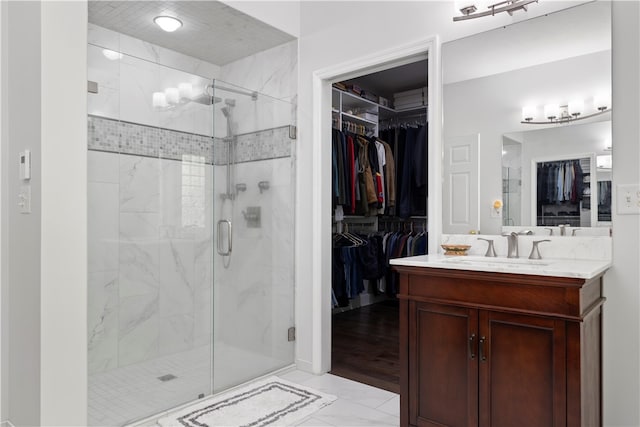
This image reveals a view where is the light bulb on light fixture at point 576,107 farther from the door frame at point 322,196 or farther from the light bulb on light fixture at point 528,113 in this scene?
the door frame at point 322,196

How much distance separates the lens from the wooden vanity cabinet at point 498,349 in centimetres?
162

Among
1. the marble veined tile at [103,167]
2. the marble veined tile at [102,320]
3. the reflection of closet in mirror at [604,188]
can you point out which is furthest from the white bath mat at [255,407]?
the reflection of closet in mirror at [604,188]

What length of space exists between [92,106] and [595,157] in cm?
270

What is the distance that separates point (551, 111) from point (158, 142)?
230 cm

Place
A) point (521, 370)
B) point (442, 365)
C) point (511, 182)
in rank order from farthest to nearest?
point (511, 182)
point (442, 365)
point (521, 370)

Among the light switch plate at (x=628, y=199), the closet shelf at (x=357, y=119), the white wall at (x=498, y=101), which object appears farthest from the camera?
the closet shelf at (x=357, y=119)

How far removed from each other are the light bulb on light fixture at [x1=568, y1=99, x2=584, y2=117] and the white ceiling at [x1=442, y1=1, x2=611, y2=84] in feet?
0.74

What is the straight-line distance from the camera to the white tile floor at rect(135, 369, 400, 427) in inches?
90.9

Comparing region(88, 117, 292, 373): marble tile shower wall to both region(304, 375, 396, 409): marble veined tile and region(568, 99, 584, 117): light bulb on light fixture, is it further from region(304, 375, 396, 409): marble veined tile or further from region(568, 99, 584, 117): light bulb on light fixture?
region(568, 99, 584, 117): light bulb on light fixture

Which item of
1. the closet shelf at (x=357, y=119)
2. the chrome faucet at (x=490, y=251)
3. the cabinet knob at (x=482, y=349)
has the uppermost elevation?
the closet shelf at (x=357, y=119)

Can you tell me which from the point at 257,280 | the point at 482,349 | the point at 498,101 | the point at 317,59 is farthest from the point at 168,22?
the point at 482,349

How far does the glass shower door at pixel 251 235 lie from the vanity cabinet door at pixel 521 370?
161 centimetres

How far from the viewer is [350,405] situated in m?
2.53

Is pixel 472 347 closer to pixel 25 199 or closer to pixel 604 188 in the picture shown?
pixel 604 188
